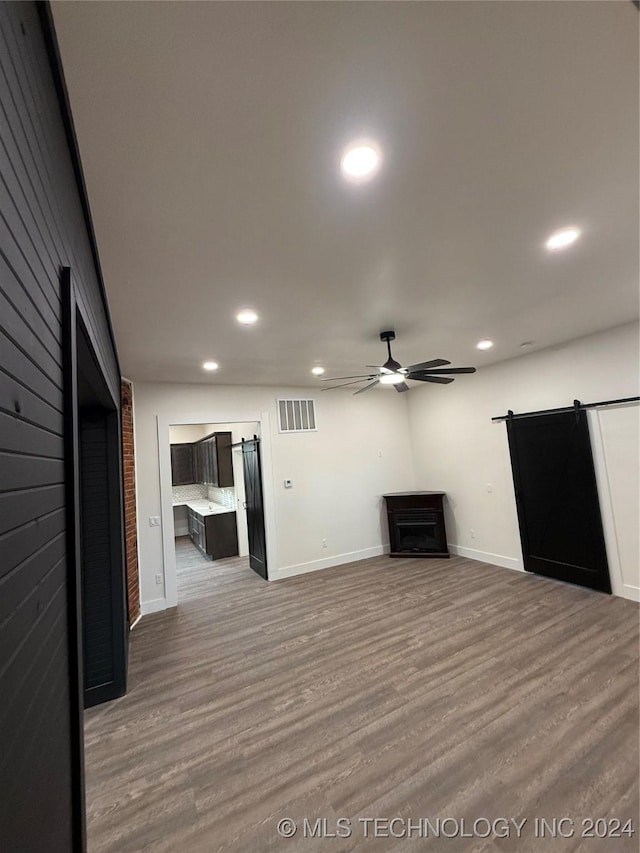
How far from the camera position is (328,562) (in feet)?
18.0

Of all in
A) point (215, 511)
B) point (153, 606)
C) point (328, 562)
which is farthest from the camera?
point (215, 511)

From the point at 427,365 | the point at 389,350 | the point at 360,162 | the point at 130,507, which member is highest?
the point at 360,162

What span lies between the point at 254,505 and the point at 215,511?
4.76 feet

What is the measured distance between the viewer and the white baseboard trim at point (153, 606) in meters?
4.19

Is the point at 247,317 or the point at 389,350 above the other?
the point at 247,317

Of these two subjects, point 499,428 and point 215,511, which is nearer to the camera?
point 499,428

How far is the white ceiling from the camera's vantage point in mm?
978

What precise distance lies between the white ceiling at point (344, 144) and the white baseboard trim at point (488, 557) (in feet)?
11.9

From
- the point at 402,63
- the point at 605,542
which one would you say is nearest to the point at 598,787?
the point at 605,542

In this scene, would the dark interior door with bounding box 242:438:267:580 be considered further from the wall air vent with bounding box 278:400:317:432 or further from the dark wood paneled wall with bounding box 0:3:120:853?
the dark wood paneled wall with bounding box 0:3:120:853

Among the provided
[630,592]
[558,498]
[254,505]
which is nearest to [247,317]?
[254,505]

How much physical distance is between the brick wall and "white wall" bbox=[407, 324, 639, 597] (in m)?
4.55

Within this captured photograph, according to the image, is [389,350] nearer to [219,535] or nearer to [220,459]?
[220,459]

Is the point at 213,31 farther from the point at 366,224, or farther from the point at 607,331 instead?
the point at 607,331
